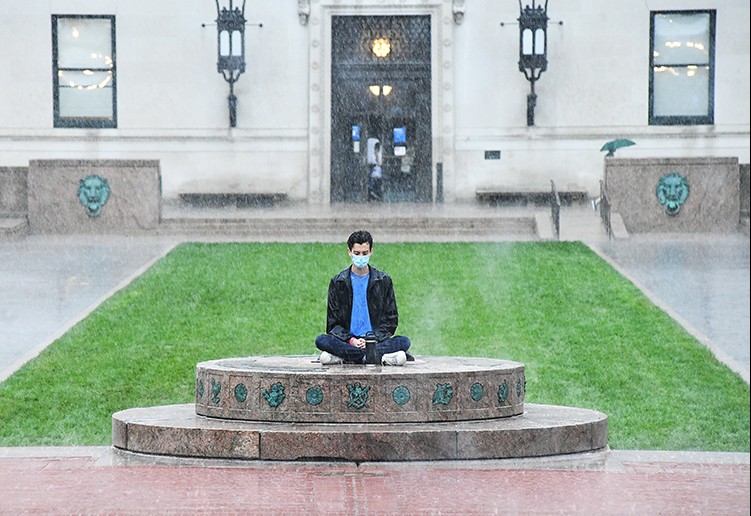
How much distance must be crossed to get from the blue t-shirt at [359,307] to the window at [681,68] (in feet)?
65.5

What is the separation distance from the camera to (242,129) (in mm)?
33156

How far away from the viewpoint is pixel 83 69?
104 feet

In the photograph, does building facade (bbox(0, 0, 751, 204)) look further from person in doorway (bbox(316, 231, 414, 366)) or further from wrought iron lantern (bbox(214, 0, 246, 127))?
person in doorway (bbox(316, 231, 414, 366))

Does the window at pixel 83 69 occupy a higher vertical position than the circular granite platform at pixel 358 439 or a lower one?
higher

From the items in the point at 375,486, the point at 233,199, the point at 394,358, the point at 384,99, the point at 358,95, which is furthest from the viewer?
the point at 384,99

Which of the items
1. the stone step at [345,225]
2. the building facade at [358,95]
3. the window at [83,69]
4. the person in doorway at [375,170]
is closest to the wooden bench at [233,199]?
the building facade at [358,95]

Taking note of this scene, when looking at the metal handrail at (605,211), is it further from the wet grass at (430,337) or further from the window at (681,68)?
the window at (681,68)

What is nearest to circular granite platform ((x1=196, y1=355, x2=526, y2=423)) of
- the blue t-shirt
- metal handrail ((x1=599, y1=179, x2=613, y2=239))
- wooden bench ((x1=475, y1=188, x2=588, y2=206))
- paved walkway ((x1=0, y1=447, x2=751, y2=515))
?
the blue t-shirt

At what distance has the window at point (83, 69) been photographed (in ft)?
105

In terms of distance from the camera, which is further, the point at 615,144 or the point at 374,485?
the point at 615,144

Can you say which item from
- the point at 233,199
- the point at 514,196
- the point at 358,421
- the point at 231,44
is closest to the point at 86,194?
the point at 233,199

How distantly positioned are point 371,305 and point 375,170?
2169 centimetres

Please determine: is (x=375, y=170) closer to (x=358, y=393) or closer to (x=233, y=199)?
(x=233, y=199)

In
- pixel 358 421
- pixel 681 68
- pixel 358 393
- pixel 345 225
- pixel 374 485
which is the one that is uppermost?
pixel 681 68
